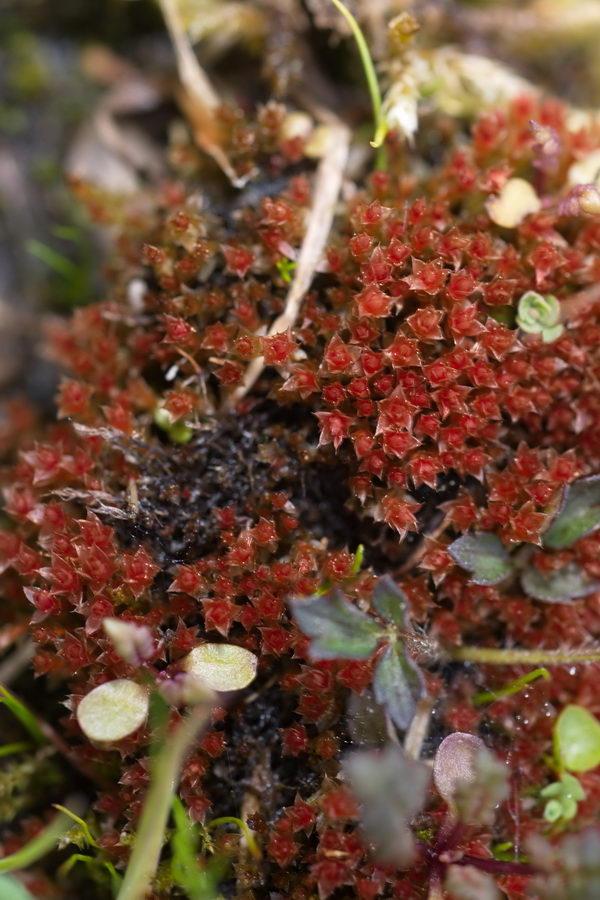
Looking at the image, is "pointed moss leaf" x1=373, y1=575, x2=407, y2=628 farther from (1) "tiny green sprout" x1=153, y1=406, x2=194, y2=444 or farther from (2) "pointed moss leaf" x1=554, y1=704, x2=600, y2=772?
(1) "tiny green sprout" x1=153, y1=406, x2=194, y2=444

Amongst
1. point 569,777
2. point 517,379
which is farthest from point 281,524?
point 569,777

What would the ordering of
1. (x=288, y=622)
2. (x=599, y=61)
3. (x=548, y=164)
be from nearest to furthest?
1. (x=288, y=622)
2. (x=548, y=164)
3. (x=599, y=61)

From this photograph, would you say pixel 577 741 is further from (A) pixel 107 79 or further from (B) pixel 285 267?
(A) pixel 107 79

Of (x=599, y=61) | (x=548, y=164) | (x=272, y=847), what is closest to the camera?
(x=272, y=847)

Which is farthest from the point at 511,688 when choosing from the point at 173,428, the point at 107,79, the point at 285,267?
the point at 107,79

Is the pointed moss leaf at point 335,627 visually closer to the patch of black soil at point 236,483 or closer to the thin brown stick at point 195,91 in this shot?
the patch of black soil at point 236,483

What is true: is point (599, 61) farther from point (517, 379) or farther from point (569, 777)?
point (569, 777)

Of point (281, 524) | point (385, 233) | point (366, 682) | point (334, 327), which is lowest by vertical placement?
point (366, 682)

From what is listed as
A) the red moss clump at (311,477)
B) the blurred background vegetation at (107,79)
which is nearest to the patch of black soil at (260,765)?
the red moss clump at (311,477)
